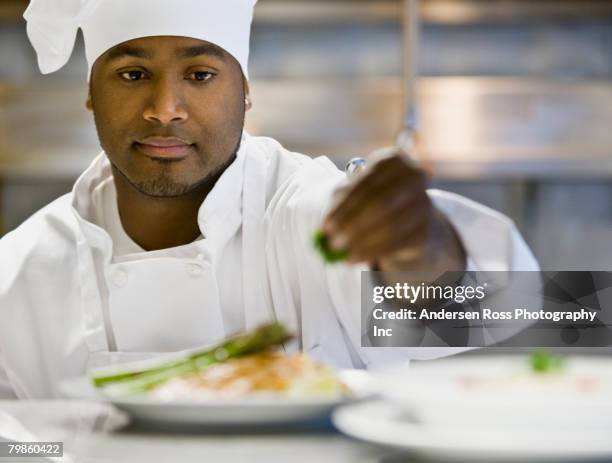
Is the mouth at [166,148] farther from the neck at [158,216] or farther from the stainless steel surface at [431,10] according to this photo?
the stainless steel surface at [431,10]

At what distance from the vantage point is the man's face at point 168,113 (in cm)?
121

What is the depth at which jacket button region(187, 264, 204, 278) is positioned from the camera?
1.18 m

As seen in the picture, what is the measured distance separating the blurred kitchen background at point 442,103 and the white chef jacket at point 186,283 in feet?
3.47

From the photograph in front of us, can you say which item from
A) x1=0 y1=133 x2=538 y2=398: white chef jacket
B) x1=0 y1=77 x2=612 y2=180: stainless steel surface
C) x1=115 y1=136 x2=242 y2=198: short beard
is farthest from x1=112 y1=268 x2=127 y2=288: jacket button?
x1=0 y1=77 x2=612 y2=180: stainless steel surface

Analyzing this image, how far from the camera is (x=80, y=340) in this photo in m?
1.25

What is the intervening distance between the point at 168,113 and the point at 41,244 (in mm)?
282

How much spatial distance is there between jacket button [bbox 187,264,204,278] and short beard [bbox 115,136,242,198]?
0.12 m

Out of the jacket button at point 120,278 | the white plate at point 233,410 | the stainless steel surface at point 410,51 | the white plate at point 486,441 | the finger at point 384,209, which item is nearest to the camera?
the white plate at point 486,441

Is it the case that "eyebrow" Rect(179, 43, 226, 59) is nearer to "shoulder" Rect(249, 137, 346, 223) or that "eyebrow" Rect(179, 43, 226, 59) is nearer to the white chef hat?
the white chef hat

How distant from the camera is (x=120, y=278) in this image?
1172mm

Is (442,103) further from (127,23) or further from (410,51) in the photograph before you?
(127,23)

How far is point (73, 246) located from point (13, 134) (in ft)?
4.24

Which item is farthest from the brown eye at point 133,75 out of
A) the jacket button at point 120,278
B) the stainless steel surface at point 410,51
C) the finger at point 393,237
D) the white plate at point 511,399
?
the stainless steel surface at point 410,51

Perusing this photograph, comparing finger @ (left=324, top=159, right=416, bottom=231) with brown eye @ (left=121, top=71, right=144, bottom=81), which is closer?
finger @ (left=324, top=159, right=416, bottom=231)
